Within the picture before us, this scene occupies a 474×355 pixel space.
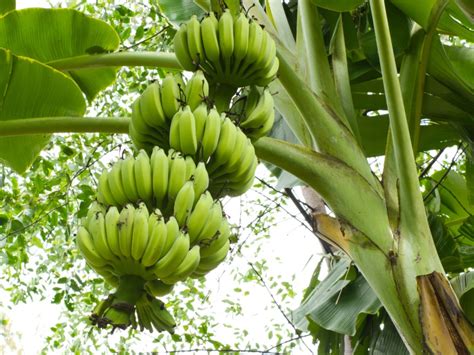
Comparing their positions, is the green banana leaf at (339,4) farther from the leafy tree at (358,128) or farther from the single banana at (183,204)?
the single banana at (183,204)

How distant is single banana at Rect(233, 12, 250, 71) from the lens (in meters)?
1.03

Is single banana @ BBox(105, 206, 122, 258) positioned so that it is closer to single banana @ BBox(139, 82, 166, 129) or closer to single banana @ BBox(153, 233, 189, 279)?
single banana @ BBox(153, 233, 189, 279)

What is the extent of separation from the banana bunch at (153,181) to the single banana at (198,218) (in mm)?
14

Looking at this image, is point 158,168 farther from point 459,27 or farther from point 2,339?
point 2,339

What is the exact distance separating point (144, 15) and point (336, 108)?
2.28 metres

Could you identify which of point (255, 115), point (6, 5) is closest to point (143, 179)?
point (255, 115)

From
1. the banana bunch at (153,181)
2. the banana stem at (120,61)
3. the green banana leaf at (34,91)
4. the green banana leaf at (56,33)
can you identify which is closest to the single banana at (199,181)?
the banana bunch at (153,181)

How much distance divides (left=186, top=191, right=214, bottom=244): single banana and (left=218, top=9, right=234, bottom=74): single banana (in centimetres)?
30

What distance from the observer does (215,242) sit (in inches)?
34.0

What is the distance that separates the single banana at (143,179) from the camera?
84 cm

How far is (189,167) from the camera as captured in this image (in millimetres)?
872

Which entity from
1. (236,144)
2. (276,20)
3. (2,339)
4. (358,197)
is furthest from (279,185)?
(2,339)

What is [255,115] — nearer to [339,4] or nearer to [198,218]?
[198,218]

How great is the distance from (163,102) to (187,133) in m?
0.10
